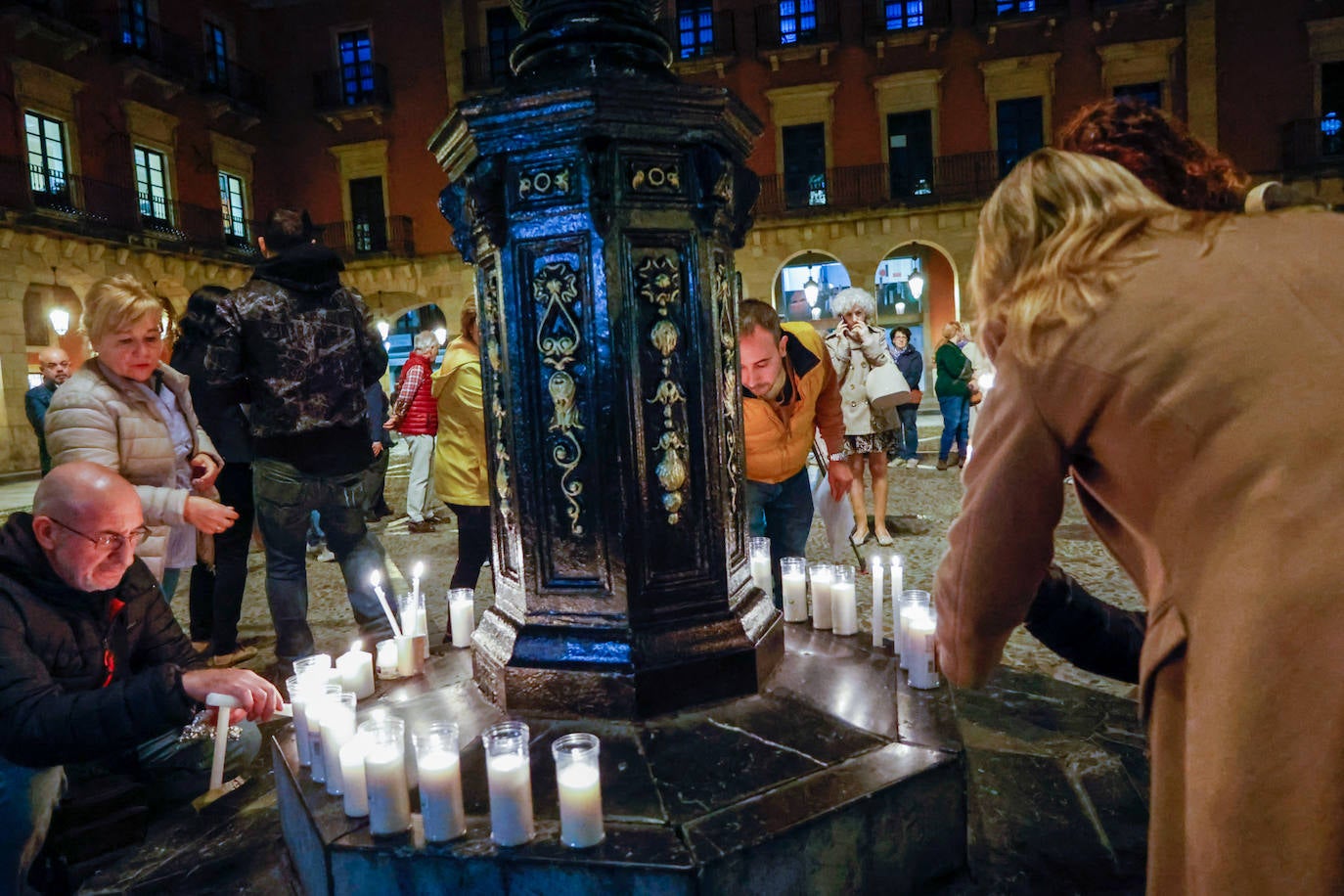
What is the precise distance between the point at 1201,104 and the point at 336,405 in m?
25.1

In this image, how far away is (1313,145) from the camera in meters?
21.3

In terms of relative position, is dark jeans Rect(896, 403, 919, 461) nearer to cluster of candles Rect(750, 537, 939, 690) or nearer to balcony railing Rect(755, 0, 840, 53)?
cluster of candles Rect(750, 537, 939, 690)

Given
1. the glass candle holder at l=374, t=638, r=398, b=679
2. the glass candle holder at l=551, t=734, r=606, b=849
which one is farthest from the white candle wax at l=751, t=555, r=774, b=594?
the glass candle holder at l=551, t=734, r=606, b=849

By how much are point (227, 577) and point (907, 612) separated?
3420 mm

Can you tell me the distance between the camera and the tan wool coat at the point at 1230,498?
37.4 inches

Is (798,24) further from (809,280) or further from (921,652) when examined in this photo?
(921,652)

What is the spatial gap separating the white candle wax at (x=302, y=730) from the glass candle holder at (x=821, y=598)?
6.21ft

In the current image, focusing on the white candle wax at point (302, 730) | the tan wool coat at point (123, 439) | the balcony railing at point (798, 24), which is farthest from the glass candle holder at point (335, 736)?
the balcony railing at point (798, 24)

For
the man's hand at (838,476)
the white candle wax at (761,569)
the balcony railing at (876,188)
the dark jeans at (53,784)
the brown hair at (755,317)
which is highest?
the balcony railing at (876,188)

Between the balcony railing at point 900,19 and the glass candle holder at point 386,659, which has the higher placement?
the balcony railing at point 900,19

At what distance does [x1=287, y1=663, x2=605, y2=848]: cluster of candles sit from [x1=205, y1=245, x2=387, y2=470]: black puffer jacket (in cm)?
186

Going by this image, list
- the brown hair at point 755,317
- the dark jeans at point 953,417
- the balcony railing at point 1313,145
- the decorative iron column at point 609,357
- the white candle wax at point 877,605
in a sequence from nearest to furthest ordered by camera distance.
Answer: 1. the decorative iron column at point 609,357
2. the white candle wax at point 877,605
3. the brown hair at point 755,317
4. the dark jeans at point 953,417
5. the balcony railing at point 1313,145

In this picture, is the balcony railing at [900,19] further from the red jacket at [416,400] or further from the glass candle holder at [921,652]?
the glass candle holder at [921,652]

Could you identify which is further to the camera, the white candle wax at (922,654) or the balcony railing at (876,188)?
the balcony railing at (876,188)
